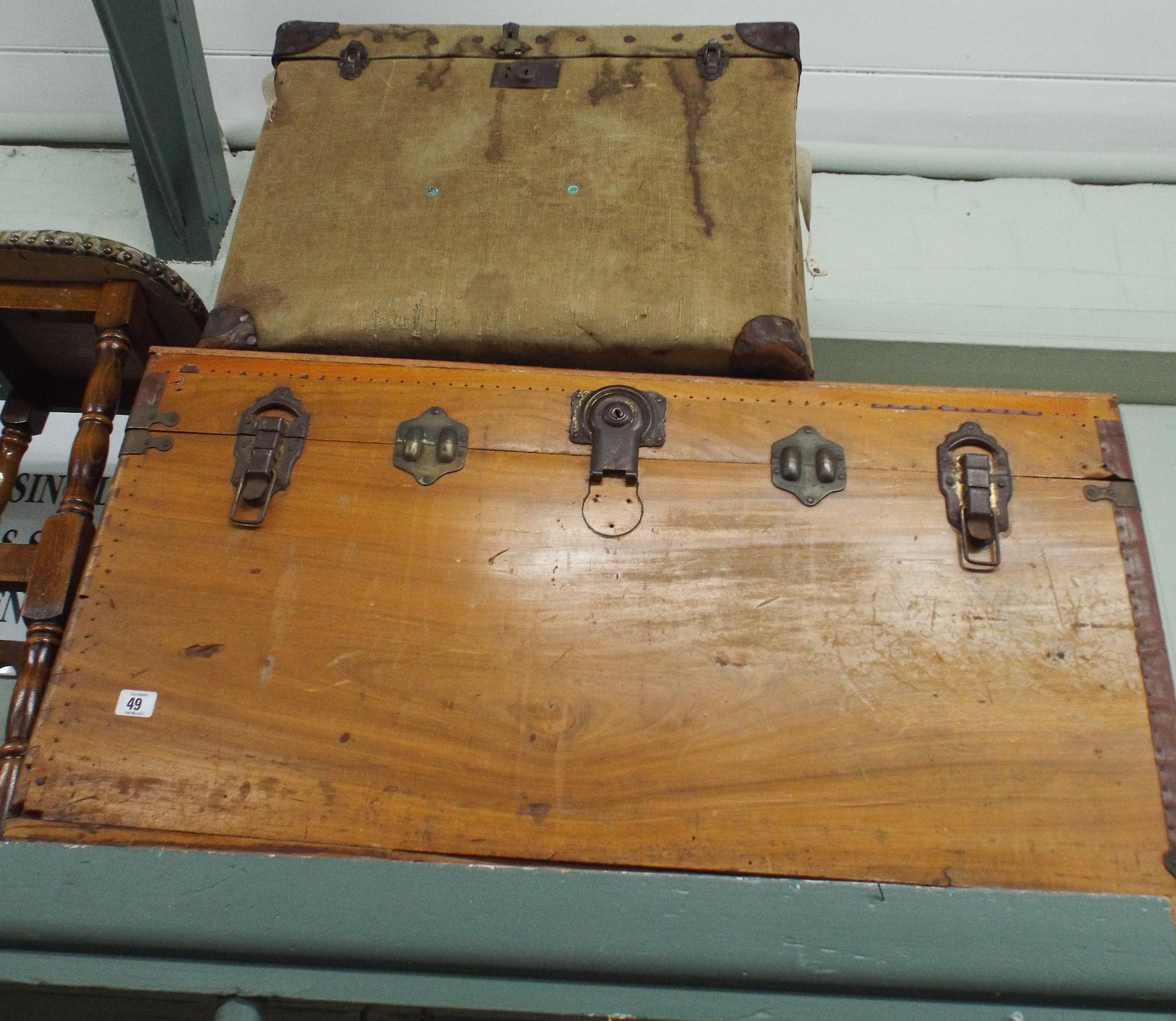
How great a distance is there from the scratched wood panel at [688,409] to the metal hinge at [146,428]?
1 cm

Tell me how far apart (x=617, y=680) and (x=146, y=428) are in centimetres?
70

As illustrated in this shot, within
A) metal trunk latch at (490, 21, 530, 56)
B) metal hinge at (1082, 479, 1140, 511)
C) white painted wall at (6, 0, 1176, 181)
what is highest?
white painted wall at (6, 0, 1176, 181)

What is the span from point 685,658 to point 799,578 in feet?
0.56

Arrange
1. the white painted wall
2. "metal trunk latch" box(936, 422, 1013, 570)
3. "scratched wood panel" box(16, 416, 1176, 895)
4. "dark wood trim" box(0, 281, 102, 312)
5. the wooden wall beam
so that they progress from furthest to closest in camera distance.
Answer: the white painted wall < the wooden wall beam < "dark wood trim" box(0, 281, 102, 312) < "metal trunk latch" box(936, 422, 1013, 570) < "scratched wood panel" box(16, 416, 1176, 895)

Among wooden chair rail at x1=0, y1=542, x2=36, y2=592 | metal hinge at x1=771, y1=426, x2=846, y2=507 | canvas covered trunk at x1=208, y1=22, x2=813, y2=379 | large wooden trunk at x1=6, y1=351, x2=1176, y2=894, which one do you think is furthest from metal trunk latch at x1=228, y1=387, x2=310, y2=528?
metal hinge at x1=771, y1=426, x2=846, y2=507

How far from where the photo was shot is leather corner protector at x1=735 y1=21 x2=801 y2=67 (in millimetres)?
1389

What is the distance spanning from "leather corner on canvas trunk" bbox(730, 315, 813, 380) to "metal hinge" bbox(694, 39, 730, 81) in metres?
0.43

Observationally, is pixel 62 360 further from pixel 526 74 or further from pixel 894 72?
pixel 894 72

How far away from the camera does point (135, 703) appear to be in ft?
3.43

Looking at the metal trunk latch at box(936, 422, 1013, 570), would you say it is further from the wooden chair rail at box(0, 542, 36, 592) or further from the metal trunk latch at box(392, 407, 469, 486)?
the wooden chair rail at box(0, 542, 36, 592)

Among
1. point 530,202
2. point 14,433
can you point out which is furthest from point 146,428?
point 530,202

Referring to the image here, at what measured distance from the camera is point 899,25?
6.16 feet

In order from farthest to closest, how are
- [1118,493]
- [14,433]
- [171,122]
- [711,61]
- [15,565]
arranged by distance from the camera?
[171,122], [14,433], [711,61], [15,565], [1118,493]

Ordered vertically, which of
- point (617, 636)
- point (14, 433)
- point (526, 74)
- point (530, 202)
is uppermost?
point (526, 74)
